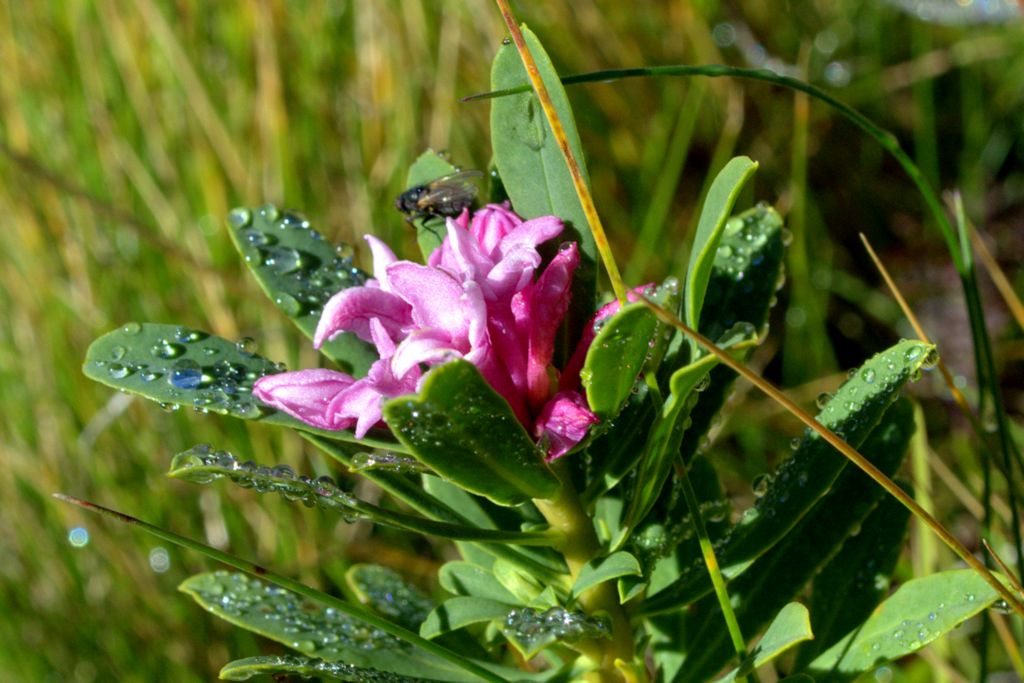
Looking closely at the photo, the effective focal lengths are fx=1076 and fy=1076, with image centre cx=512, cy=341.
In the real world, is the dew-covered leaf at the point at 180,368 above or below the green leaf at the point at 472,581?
above

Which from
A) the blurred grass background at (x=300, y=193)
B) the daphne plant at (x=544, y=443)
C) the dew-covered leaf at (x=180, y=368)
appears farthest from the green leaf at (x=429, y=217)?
the blurred grass background at (x=300, y=193)

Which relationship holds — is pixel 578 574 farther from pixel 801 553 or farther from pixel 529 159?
pixel 529 159

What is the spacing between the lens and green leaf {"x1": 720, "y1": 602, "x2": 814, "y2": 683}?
2.99ft

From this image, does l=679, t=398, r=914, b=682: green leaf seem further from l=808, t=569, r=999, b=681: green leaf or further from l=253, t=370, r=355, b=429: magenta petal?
l=253, t=370, r=355, b=429: magenta petal

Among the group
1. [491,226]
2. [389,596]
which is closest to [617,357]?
[491,226]

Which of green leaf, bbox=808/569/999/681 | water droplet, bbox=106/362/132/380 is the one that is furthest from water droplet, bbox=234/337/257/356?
green leaf, bbox=808/569/999/681

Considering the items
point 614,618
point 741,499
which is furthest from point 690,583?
point 741,499

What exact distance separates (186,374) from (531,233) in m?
0.37

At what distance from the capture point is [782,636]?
3.11 ft

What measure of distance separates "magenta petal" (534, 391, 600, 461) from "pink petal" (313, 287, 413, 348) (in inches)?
6.1

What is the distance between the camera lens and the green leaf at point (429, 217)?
1.21 metres

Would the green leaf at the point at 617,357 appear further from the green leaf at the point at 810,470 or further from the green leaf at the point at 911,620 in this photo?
the green leaf at the point at 911,620

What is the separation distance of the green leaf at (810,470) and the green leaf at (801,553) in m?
0.10

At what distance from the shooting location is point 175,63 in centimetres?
249
